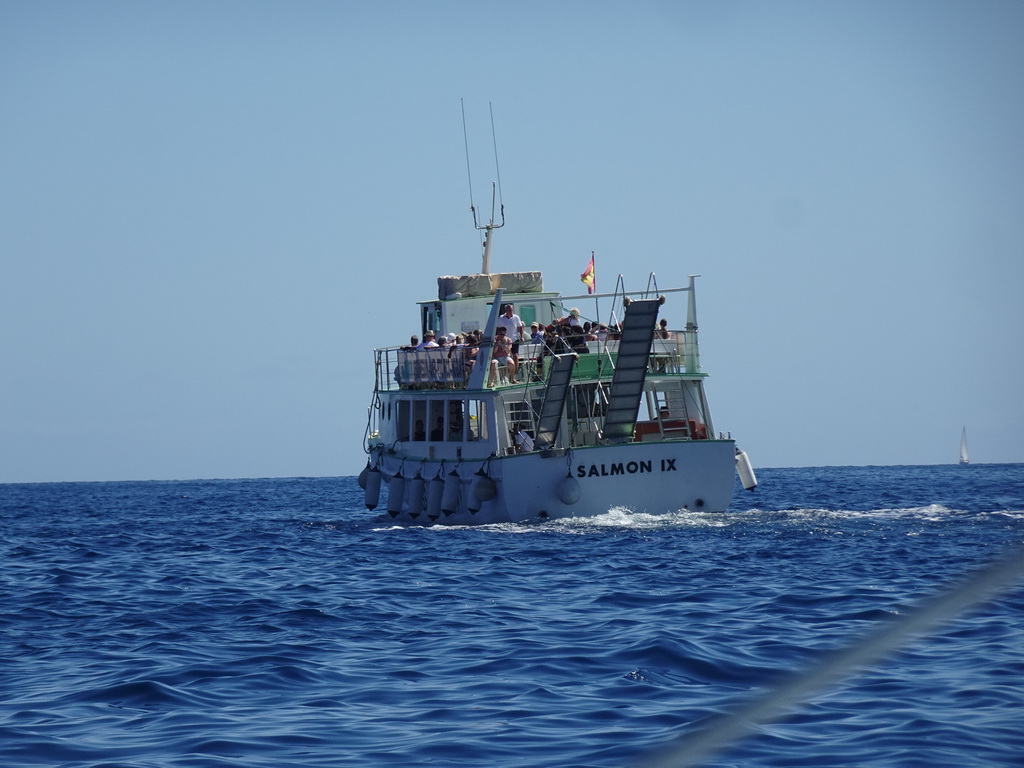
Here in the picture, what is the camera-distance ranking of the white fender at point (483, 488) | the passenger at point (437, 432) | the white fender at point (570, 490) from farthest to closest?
the passenger at point (437, 432) < the white fender at point (483, 488) < the white fender at point (570, 490)

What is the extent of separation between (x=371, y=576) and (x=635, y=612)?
5.82 m

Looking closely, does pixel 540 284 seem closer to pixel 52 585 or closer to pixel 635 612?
pixel 52 585

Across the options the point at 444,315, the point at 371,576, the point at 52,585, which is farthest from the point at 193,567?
the point at 444,315

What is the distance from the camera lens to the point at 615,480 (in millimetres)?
26828

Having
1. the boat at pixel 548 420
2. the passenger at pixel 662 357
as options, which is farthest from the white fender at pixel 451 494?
the passenger at pixel 662 357

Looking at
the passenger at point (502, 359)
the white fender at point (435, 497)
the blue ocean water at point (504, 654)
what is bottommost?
the blue ocean water at point (504, 654)

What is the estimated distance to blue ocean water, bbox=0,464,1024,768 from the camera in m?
8.42

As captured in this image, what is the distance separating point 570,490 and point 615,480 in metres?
1.02

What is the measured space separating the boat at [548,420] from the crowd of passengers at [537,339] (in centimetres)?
4

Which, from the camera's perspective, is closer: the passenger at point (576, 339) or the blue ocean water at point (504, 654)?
the blue ocean water at point (504, 654)

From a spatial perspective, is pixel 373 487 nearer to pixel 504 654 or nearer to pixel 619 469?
pixel 619 469

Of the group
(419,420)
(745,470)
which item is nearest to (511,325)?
(419,420)

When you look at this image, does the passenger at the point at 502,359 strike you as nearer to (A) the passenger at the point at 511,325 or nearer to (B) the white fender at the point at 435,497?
(A) the passenger at the point at 511,325

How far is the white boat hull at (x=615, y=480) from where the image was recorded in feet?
87.5
